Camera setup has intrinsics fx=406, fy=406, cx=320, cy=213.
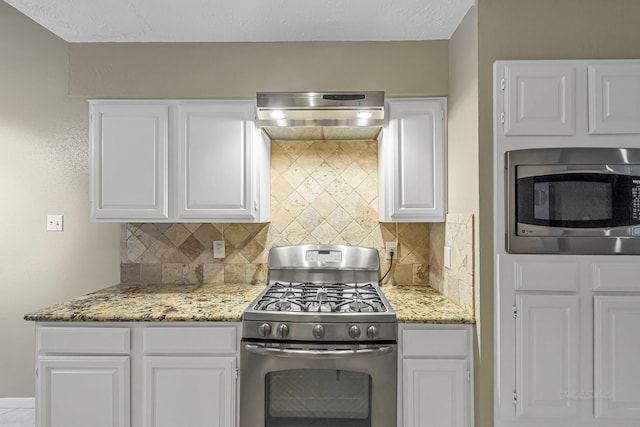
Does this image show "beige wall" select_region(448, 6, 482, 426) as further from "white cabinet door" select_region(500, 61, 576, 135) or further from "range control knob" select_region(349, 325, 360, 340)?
"range control knob" select_region(349, 325, 360, 340)

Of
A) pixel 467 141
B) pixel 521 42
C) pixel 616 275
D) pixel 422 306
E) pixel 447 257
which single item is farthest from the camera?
pixel 447 257

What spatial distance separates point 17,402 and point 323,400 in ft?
7.56

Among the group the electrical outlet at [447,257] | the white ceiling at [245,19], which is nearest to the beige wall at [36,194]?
the white ceiling at [245,19]

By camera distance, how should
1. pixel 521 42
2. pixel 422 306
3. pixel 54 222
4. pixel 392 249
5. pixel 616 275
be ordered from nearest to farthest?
pixel 616 275
pixel 521 42
pixel 422 306
pixel 392 249
pixel 54 222

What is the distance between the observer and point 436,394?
6.09 ft

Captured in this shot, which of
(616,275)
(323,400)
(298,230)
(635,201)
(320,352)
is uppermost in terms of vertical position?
(635,201)

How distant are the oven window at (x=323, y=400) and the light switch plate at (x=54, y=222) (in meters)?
1.89

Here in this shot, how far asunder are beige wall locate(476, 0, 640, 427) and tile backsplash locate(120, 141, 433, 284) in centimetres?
80

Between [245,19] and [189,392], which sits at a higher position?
[245,19]

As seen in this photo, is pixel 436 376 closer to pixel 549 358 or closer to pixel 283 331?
pixel 549 358

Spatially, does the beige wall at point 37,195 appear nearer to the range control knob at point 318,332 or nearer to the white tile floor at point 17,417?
the white tile floor at point 17,417

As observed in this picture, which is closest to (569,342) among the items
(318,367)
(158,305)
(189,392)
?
(318,367)

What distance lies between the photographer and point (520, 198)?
1.76 metres

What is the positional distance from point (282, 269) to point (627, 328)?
1748 millimetres
